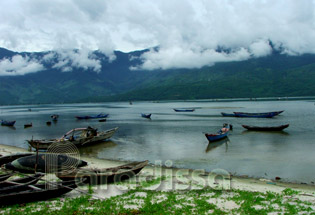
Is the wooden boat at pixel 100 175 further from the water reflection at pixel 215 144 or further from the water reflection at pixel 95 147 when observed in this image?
the water reflection at pixel 215 144

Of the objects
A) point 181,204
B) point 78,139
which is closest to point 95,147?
point 78,139

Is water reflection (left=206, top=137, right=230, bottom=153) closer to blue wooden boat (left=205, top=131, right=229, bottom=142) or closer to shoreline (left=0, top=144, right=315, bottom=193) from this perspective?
blue wooden boat (left=205, top=131, right=229, bottom=142)

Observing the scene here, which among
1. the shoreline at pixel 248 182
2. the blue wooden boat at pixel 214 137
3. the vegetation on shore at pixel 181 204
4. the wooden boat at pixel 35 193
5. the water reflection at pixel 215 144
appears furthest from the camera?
the blue wooden boat at pixel 214 137

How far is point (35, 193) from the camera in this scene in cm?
1603

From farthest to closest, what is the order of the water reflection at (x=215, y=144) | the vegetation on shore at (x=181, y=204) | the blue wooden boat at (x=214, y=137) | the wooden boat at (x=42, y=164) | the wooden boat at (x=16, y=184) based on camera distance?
1. the blue wooden boat at (x=214, y=137)
2. the water reflection at (x=215, y=144)
3. the wooden boat at (x=42, y=164)
4. the wooden boat at (x=16, y=184)
5. the vegetation on shore at (x=181, y=204)

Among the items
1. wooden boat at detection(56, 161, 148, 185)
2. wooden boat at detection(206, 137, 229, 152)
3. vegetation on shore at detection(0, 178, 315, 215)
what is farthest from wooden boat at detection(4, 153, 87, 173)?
wooden boat at detection(206, 137, 229, 152)

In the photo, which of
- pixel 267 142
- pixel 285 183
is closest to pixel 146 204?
pixel 285 183

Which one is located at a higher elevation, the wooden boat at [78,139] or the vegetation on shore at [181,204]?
the vegetation on shore at [181,204]

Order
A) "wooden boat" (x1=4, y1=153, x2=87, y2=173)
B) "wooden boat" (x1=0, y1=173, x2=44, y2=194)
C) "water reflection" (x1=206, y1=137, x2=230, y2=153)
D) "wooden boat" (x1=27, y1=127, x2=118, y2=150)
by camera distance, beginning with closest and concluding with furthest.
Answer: "wooden boat" (x1=0, y1=173, x2=44, y2=194)
"wooden boat" (x1=4, y1=153, x2=87, y2=173)
"wooden boat" (x1=27, y1=127, x2=118, y2=150)
"water reflection" (x1=206, y1=137, x2=230, y2=153)

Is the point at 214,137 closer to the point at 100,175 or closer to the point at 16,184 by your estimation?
the point at 100,175

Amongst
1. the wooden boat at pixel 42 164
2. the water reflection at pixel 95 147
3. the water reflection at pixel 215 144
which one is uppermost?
the wooden boat at pixel 42 164

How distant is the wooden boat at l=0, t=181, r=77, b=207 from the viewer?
15427 millimetres

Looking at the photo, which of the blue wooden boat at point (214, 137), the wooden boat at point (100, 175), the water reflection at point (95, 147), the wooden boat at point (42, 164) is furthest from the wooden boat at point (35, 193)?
the blue wooden boat at point (214, 137)

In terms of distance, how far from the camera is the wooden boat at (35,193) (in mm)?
15427
